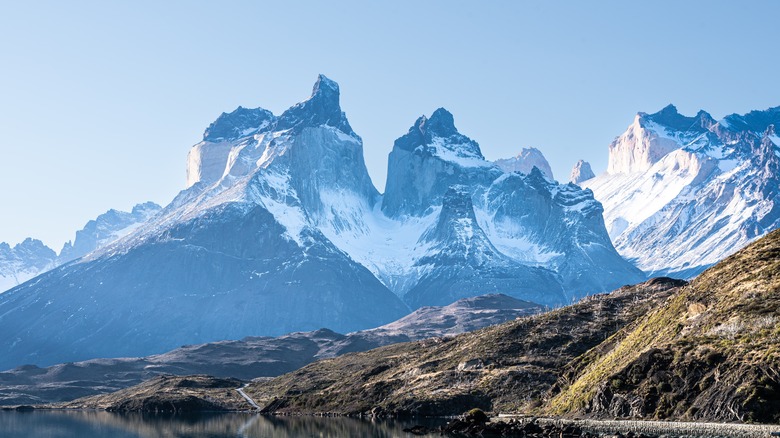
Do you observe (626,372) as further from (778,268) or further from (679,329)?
(778,268)

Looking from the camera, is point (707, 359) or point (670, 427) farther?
point (707, 359)

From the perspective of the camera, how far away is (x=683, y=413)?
151375 mm

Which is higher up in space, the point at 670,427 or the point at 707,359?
the point at 707,359

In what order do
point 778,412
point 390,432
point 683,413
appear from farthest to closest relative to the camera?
1. point 390,432
2. point 683,413
3. point 778,412

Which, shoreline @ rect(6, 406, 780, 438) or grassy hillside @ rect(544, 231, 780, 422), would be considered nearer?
shoreline @ rect(6, 406, 780, 438)

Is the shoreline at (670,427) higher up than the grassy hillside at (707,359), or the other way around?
the grassy hillside at (707,359)

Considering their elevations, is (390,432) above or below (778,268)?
below

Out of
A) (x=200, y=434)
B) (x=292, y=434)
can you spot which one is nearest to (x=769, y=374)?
(x=292, y=434)

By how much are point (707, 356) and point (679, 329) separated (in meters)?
18.9

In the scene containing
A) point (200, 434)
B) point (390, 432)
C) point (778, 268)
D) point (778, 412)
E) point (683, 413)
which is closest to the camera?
point (778, 412)

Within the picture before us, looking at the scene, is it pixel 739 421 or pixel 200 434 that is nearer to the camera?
pixel 739 421

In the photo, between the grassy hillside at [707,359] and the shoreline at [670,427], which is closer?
the shoreline at [670,427]

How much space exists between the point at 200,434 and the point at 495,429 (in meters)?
58.1

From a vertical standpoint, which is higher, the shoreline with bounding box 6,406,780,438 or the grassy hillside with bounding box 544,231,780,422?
the grassy hillside with bounding box 544,231,780,422
